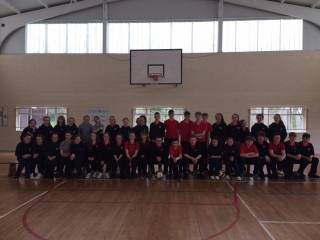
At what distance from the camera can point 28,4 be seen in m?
15.9

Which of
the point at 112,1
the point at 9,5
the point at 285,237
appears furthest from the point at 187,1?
the point at 285,237

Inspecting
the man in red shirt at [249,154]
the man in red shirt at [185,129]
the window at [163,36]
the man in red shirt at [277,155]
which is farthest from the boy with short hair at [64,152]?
the window at [163,36]

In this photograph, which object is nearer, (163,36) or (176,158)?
(176,158)

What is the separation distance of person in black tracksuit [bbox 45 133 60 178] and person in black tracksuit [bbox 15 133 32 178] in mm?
463

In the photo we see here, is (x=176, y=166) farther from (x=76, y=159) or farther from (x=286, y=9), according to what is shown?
(x=286, y=9)

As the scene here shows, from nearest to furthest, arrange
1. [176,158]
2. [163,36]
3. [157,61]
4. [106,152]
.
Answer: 1. [176,158]
2. [106,152]
3. [157,61]
4. [163,36]

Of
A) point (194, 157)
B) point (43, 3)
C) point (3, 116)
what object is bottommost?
point (194, 157)

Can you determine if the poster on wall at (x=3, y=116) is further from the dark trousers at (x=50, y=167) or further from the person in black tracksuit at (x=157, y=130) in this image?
the person in black tracksuit at (x=157, y=130)

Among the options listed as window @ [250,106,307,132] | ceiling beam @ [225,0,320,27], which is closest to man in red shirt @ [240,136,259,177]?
window @ [250,106,307,132]

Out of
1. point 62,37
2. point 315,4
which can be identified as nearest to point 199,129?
point 315,4

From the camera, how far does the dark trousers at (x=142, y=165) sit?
8.51m

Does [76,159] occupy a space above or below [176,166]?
above

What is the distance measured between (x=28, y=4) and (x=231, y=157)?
12.9 meters

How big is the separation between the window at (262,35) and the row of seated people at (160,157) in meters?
8.72
